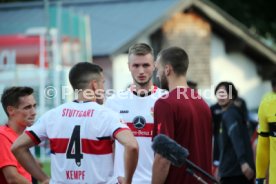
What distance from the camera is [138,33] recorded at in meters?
28.9

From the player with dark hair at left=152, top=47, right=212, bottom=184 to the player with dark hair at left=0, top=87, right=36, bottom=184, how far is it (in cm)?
143

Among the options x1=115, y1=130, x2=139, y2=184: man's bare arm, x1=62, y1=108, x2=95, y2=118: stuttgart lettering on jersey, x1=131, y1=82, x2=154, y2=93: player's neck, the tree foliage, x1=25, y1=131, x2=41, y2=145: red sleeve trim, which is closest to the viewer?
x1=115, y1=130, x2=139, y2=184: man's bare arm

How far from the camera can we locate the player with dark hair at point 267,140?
879 cm

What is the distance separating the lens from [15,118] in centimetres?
861

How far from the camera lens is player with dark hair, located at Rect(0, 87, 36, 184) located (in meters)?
8.18

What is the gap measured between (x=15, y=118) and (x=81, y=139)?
1319mm

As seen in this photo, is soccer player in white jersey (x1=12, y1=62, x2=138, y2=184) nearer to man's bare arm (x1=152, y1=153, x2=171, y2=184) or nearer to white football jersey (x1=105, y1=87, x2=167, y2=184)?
man's bare arm (x1=152, y1=153, x2=171, y2=184)

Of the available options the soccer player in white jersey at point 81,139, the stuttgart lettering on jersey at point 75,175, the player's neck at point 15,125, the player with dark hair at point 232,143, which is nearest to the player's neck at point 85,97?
the soccer player in white jersey at point 81,139

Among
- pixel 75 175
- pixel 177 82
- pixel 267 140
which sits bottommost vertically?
pixel 75 175

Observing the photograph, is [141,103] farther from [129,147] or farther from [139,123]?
[129,147]

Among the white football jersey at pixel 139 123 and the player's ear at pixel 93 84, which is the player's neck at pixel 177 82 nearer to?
the player's ear at pixel 93 84

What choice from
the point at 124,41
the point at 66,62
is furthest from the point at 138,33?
the point at 66,62

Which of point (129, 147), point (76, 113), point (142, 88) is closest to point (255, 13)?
point (142, 88)

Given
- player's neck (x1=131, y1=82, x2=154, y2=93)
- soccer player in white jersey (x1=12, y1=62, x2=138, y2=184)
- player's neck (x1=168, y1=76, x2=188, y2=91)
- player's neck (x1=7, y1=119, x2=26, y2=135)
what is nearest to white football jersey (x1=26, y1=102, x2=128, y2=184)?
soccer player in white jersey (x1=12, y1=62, x2=138, y2=184)
